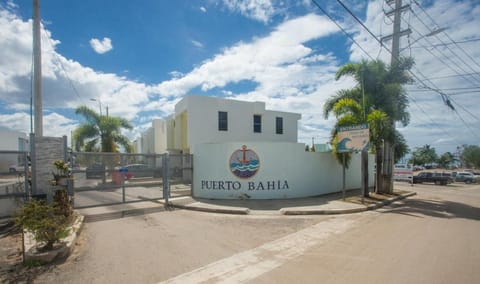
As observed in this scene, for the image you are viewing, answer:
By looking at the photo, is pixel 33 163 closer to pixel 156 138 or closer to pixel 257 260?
pixel 257 260

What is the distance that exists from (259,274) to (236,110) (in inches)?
736

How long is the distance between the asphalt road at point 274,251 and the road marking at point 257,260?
2 centimetres

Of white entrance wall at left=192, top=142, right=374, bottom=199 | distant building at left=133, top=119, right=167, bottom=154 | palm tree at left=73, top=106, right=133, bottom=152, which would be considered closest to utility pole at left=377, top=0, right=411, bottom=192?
white entrance wall at left=192, top=142, right=374, bottom=199

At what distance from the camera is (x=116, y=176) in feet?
39.4

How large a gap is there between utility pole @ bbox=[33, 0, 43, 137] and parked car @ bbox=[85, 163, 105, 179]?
77.9 inches

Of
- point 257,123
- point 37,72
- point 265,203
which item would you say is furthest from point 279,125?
point 37,72

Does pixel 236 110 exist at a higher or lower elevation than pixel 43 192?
higher

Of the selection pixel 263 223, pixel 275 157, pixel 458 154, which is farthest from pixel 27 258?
pixel 458 154

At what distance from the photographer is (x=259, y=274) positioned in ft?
14.8

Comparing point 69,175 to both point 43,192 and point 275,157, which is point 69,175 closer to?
point 43,192

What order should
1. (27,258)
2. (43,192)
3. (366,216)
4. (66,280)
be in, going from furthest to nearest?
(366,216), (43,192), (27,258), (66,280)

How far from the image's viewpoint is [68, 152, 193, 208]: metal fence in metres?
9.69

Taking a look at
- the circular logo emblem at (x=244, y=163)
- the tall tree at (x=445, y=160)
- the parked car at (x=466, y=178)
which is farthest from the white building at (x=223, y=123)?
the tall tree at (x=445, y=160)

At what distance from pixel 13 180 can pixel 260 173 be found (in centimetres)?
930
